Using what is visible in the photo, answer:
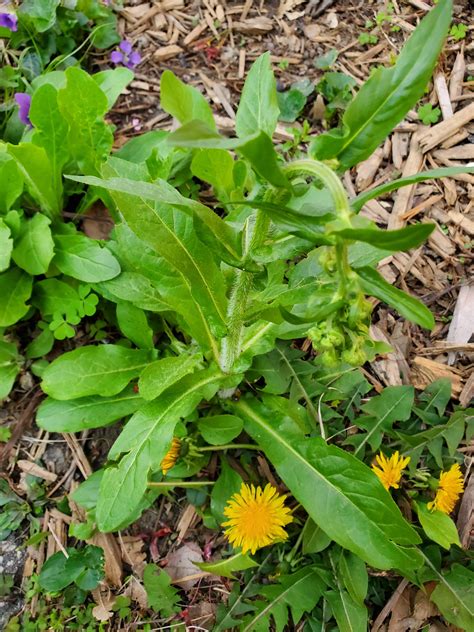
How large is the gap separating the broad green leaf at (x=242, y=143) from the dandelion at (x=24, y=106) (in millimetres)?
1797

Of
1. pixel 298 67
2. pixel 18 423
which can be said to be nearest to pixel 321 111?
pixel 298 67

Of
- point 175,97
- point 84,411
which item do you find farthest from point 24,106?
point 84,411

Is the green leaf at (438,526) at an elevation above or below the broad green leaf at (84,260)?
below

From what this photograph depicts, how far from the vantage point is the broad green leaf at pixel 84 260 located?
2.44m

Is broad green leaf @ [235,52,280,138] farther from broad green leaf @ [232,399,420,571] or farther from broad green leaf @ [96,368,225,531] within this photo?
broad green leaf @ [232,399,420,571]

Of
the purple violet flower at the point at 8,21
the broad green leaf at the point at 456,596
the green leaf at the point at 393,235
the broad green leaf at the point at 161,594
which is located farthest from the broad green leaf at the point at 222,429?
the purple violet flower at the point at 8,21

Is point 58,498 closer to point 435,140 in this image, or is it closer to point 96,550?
point 96,550

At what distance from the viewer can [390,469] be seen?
2197 mm

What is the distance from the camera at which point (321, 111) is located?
3.07 metres

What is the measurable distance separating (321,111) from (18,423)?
2.19 meters

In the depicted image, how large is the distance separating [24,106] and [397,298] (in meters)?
2.12

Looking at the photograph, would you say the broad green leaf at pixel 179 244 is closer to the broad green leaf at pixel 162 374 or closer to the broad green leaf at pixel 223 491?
the broad green leaf at pixel 162 374

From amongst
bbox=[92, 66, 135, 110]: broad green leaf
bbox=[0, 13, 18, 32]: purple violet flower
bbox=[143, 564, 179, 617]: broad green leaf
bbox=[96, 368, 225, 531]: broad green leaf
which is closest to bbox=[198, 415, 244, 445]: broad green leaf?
bbox=[96, 368, 225, 531]: broad green leaf

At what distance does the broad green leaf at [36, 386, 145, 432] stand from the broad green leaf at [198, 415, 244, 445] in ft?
1.19
